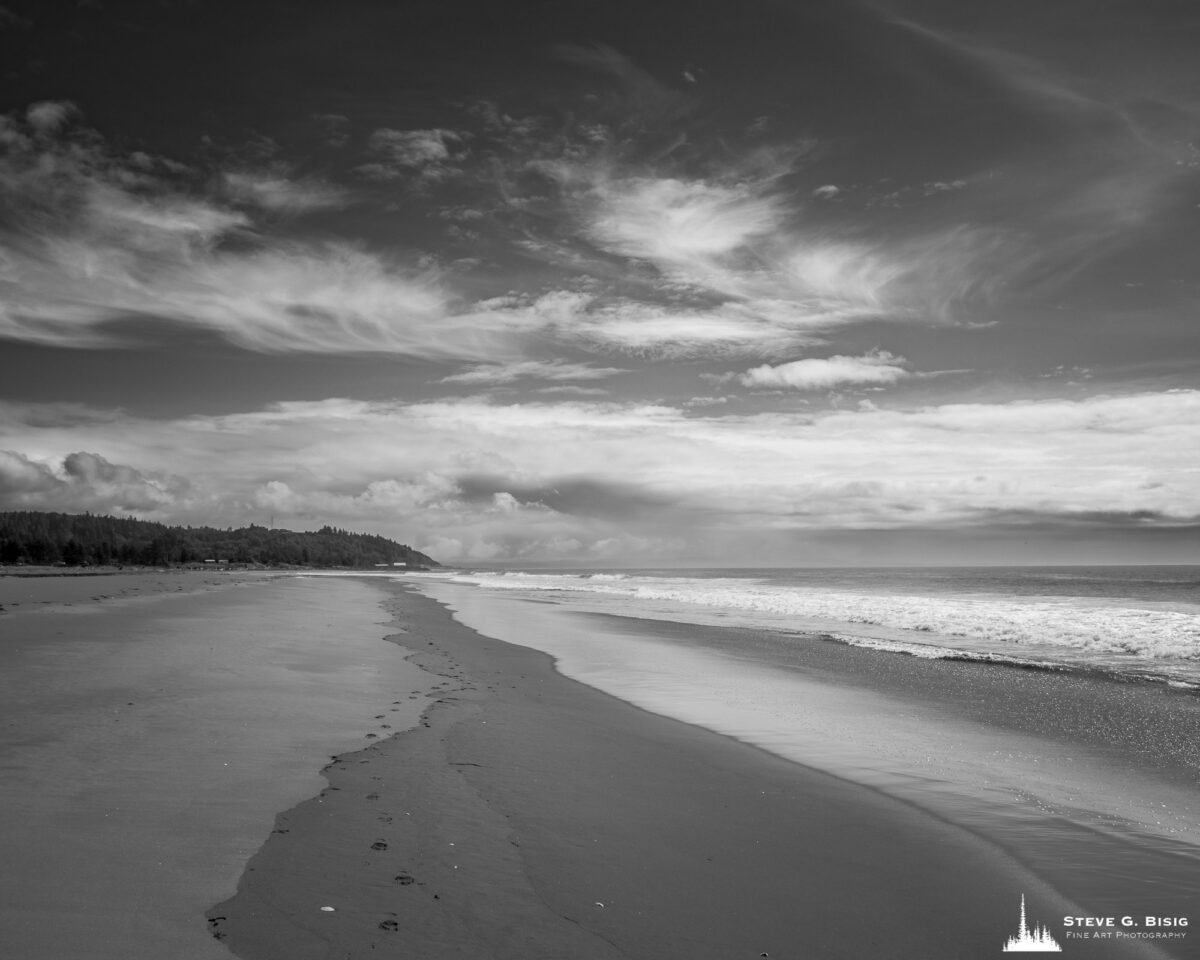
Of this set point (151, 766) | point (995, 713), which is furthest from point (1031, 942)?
point (995, 713)

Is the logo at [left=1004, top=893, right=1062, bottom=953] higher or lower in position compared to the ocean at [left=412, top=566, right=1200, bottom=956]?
higher

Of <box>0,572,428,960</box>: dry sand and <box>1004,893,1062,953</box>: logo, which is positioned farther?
<box>1004,893,1062,953</box>: logo

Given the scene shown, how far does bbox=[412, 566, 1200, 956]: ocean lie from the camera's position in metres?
7.09

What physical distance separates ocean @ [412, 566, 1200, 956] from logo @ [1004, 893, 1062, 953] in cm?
71

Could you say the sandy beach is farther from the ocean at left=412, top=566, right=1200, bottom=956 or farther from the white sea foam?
the white sea foam

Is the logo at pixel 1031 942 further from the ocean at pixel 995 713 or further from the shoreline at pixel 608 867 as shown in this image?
the ocean at pixel 995 713

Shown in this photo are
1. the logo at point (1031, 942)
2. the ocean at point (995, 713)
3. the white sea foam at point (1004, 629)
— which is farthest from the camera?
the white sea foam at point (1004, 629)

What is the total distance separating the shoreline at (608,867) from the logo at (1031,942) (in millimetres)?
87

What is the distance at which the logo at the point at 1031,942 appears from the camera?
511 centimetres

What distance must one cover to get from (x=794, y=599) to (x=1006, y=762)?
3972 centimetres

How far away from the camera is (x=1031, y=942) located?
5.20 metres

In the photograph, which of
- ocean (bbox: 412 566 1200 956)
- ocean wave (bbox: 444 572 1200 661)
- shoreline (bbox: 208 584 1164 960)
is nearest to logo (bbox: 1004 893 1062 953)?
shoreline (bbox: 208 584 1164 960)

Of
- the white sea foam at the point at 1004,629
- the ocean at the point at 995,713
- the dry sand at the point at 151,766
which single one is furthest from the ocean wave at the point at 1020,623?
the dry sand at the point at 151,766

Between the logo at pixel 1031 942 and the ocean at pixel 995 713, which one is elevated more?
the logo at pixel 1031 942
